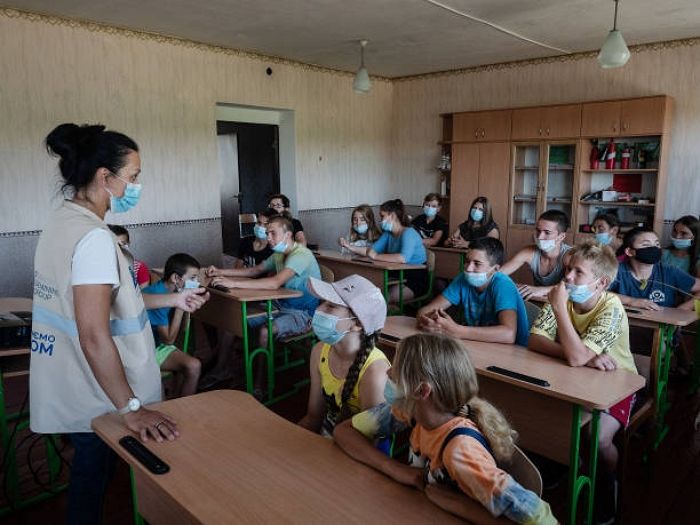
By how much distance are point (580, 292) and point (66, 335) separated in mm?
1888

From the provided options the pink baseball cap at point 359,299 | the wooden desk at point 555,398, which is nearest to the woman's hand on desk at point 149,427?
the pink baseball cap at point 359,299

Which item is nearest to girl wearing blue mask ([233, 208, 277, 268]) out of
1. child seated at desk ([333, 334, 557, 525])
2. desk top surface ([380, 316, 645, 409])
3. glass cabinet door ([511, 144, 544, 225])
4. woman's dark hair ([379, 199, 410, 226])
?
woman's dark hair ([379, 199, 410, 226])

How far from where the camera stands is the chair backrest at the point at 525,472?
119cm

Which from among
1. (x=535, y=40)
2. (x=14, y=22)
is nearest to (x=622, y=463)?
(x=535, y=40)

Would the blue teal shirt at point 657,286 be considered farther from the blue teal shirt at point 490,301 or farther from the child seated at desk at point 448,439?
the child seated at desk at point 448,439

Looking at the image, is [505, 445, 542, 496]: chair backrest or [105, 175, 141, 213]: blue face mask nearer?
[505, 445, 542, 496]: chair backrest

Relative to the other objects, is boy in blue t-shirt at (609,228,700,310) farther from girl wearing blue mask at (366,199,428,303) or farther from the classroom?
girl wearing blue mask at (366,199,428,303)

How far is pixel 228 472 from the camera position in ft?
4.25

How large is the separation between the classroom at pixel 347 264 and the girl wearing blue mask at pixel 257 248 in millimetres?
32

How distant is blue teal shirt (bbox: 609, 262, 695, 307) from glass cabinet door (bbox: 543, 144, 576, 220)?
3045mm

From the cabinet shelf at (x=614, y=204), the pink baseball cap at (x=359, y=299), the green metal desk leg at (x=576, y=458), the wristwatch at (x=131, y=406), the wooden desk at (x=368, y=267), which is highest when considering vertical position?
the cabinet shelf at (x=614, y=204)

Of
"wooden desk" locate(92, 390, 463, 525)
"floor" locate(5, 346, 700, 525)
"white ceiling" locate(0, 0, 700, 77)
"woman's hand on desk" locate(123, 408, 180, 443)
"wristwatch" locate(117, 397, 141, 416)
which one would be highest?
"white ceiling" locate(0, 0, 700, 77)

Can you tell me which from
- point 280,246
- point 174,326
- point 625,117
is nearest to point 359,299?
point 174,326

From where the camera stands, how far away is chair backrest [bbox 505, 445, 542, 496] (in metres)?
1.19
